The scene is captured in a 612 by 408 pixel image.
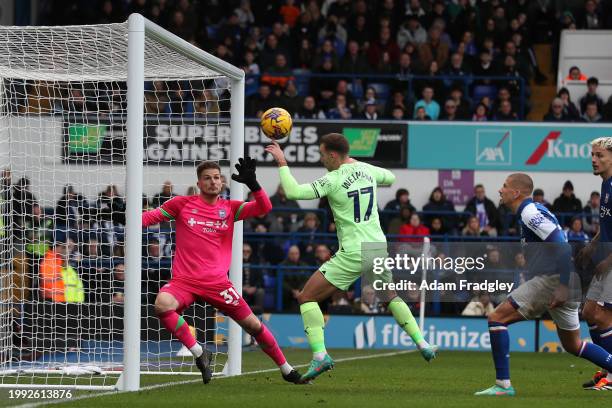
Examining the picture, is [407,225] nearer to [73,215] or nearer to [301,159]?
[301,159]

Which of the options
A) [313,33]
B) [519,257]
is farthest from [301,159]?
[519,257]

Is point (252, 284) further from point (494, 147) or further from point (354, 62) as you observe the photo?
point (354, 62)

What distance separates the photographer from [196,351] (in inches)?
416

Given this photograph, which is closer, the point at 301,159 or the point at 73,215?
the point at 73,215

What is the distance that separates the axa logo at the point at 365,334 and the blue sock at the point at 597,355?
34.2 ft

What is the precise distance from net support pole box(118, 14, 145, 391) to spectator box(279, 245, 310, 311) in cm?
1068

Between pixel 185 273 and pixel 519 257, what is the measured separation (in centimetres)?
301

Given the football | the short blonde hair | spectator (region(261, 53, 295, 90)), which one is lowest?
the short blonde hair

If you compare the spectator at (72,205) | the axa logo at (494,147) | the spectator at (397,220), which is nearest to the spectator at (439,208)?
the spectator at (397,220)

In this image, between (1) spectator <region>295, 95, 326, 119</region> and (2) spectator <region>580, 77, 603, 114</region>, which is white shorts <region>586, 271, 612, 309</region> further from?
(2) spectator <region>580, 77, 603, 114</region>

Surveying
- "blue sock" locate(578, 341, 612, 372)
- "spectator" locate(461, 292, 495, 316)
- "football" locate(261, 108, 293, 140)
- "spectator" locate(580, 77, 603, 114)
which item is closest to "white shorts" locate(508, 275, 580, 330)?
"blue sock" locate(578, 341, 612, 372)

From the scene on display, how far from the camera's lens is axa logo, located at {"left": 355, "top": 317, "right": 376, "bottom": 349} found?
67.4 feet

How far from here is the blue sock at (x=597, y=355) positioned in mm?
10133

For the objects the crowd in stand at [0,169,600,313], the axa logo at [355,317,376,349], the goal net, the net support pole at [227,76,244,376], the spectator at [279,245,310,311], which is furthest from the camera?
the spectator at [279,245,310,311]
